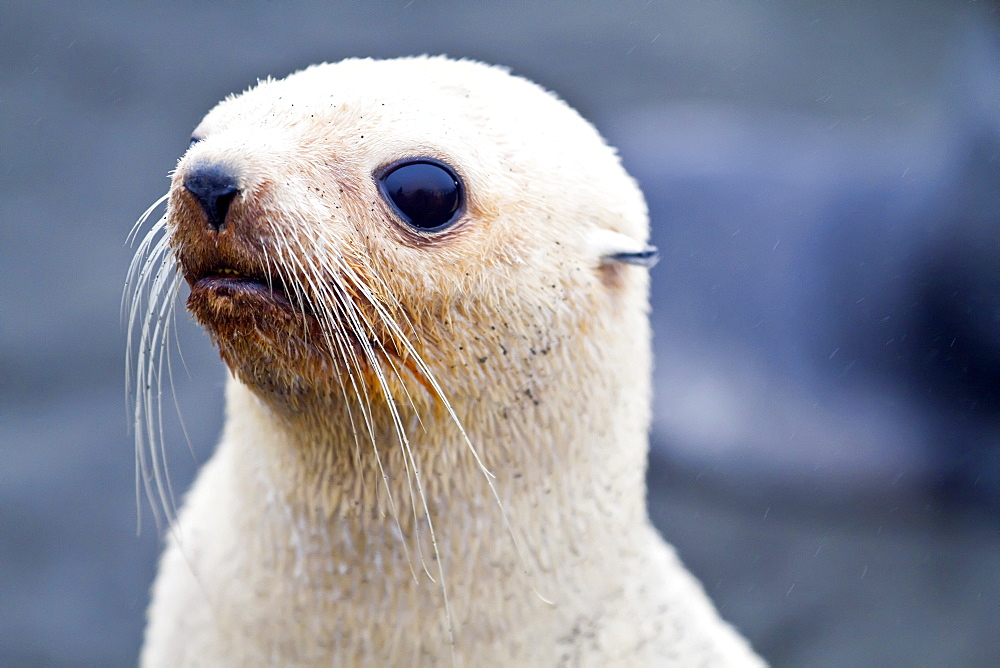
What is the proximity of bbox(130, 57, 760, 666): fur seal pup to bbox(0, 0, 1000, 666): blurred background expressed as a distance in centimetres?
310

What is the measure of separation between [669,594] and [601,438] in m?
0.54

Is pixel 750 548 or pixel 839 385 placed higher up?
pixel 839 385

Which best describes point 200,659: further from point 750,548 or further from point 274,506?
point 750,548

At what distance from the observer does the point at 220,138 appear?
6.06 feet

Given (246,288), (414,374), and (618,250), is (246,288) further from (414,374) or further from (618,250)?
(618,250)

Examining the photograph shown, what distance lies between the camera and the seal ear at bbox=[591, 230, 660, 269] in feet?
7.20

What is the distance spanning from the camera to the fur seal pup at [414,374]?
180 centimetres

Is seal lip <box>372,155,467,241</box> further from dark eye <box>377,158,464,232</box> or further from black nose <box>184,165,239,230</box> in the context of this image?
black nose <box>184,165,239,230</box>

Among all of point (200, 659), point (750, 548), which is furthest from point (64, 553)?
point (750, 548)

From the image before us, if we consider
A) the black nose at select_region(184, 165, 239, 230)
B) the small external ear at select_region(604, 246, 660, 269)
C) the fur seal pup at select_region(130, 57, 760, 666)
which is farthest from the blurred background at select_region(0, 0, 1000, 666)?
the black nose at select_region(184, 165, 239, 230)

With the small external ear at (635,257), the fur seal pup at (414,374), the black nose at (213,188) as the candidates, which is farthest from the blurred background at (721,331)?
the black nose at (213,188)

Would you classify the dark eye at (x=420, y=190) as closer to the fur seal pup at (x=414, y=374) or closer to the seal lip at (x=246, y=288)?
the fur seal pup at (x=414, y=374)

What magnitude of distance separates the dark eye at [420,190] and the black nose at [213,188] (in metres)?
0.29

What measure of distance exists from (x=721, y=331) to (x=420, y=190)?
4.48m
